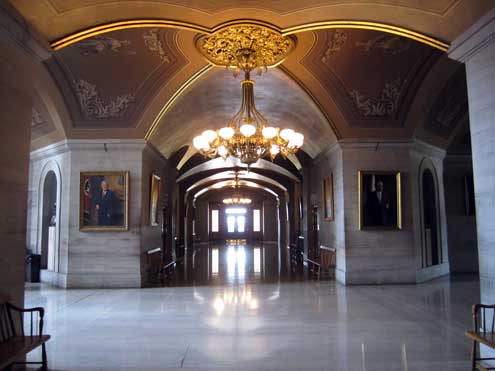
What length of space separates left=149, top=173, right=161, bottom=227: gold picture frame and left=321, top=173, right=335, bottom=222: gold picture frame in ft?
15.8

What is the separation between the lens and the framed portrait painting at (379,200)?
997 cm

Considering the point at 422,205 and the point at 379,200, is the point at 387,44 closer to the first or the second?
the point at 379,200

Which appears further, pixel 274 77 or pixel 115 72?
pixel 274 77

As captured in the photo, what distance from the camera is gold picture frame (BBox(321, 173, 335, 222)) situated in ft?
37.0

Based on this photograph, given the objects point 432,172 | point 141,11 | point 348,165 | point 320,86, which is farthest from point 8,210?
point 432,172

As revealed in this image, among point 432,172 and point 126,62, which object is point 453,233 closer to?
point 432,172

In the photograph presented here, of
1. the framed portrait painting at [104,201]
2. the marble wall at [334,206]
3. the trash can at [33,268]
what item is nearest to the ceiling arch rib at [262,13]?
the framed portrait painting at [104,201]

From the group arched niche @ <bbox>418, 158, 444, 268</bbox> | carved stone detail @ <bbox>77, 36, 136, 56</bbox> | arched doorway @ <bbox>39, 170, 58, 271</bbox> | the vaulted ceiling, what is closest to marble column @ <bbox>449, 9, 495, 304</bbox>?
the vaulted ceiling

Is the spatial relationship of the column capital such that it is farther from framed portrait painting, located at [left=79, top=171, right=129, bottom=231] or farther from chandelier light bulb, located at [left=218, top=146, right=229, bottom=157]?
framed portrait painting, located at [left=79, top=171, right=129, bottom=231]

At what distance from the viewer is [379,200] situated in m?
10.0

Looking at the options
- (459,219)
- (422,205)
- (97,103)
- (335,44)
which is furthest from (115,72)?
(459,219)

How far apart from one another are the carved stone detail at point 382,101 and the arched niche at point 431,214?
214 centimetres

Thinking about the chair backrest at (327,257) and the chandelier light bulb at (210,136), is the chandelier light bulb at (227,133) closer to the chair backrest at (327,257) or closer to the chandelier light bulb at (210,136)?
the chandelier light bulb at (210,136)

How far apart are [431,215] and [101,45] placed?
9.29 meters
